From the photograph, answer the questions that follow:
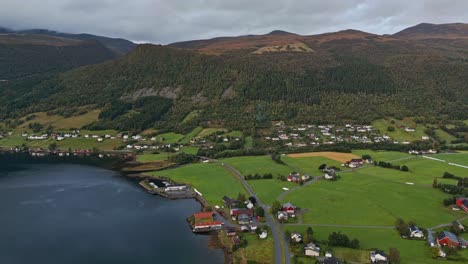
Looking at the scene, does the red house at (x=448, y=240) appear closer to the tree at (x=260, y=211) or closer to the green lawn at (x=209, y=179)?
the tree at (x=260, y=211)

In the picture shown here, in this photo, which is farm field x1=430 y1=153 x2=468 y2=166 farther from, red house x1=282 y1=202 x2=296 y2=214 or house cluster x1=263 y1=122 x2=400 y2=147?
red house x1=282 y1=202 x2=296 y2=214

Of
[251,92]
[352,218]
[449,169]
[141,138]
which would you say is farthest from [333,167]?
[251,92]


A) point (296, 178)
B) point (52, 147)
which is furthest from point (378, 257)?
point (52, 147)

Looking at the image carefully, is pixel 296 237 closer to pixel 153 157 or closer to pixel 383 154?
pixel 383 154

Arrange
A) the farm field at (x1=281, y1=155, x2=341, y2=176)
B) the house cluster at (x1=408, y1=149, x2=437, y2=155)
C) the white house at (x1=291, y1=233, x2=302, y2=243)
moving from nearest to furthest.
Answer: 1. the white house at (x1=291, y1=233, x2=302, y2=243)
2. the farm field at (x1=281, y1=155, x2=341, y2=176)
3. the house cluster at (x1=408, y1=149, x2=437, y2=155)

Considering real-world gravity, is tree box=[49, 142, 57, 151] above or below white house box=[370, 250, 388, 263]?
below

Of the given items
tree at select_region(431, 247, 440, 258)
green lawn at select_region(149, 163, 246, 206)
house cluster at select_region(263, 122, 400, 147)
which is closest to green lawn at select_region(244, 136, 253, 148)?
house cluster at select_region(263, 122, 400, 147)
